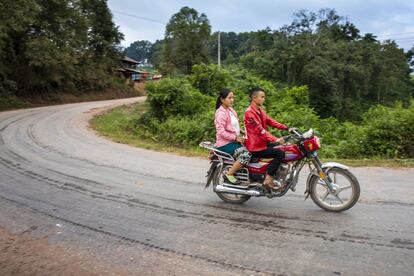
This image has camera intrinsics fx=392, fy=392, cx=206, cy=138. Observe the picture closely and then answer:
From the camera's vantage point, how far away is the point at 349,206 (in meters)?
5.68

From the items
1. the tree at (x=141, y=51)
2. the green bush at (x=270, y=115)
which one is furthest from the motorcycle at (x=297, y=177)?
the tree at (x=141, y=51)

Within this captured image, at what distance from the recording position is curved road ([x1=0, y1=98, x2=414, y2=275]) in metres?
4.17

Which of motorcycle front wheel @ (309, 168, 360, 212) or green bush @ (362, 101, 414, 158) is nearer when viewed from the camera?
motorcycle front wheel @ (309, 168, 360, 212)

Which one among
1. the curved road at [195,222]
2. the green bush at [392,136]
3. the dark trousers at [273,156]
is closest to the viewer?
the curved road at [195,222]

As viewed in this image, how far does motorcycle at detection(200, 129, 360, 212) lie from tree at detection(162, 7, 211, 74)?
195ft

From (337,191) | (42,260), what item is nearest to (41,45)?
(42,260)

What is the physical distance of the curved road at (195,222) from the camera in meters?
4.17

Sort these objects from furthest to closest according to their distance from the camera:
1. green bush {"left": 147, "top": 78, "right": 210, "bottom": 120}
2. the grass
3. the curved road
Answer: green bush {"left": 147, "top": 78, "right": 210, "bottom": 120}
the grass
the curved road

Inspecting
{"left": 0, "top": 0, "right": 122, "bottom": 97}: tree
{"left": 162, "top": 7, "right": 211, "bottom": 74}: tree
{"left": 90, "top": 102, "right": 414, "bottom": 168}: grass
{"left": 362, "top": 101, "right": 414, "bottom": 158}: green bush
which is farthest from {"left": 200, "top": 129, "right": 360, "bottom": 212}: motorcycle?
{"left": 162, "top": 7, "right": 211, "bottom": 74}: tree

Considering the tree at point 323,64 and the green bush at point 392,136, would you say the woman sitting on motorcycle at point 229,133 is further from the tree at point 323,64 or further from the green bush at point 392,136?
the tree at point 323,64

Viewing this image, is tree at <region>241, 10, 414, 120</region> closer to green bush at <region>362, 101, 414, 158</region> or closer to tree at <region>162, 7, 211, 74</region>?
tree at <region>162, 7, 211, 74</region>

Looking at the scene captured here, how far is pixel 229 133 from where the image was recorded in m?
6.17

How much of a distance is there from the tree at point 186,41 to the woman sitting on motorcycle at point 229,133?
5916cm

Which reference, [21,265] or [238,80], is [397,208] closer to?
[21,265]
